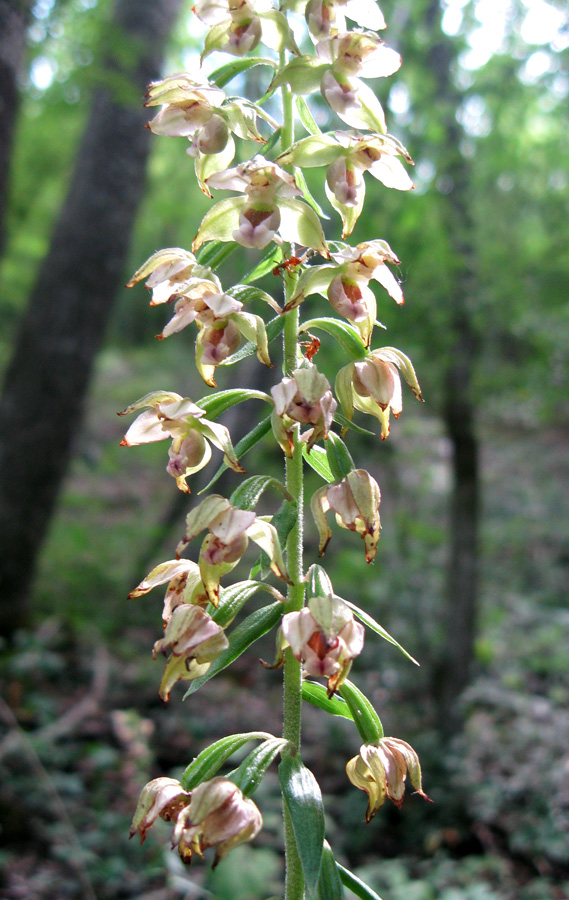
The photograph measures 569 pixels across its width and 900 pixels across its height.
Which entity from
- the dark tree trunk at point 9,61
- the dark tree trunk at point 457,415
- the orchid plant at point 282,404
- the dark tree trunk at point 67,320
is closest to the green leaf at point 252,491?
the orchid plant at point 282,404

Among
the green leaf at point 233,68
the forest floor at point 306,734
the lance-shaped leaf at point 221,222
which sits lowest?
the forest floor at point 306,734

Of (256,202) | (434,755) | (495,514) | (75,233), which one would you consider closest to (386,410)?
(256,202)

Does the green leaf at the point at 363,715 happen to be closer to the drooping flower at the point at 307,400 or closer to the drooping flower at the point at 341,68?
the drooping flower at the point at 307,400

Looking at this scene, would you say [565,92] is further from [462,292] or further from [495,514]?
[495,514]

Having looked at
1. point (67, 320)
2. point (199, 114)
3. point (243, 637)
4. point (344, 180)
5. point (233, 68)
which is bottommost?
point (243, 637)

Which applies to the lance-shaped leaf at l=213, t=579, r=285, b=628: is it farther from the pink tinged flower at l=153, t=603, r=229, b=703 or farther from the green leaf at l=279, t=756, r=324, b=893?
the green leaf at l=279, t=756, r=324, b=893

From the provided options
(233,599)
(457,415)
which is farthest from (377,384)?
(457,415)

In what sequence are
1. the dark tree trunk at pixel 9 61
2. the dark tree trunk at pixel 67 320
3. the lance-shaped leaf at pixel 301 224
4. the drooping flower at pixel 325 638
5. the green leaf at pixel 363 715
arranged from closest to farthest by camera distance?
the drooping flower at pixel 325 638 < the lance-shaped leaf at pixel 301 224 < the green leaf at pixel 363 715 < the dark tree trunk at pixel 9 61 < the dark tree trunk at pixel 67 320

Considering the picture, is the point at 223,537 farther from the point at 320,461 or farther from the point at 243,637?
the point at 320,461
